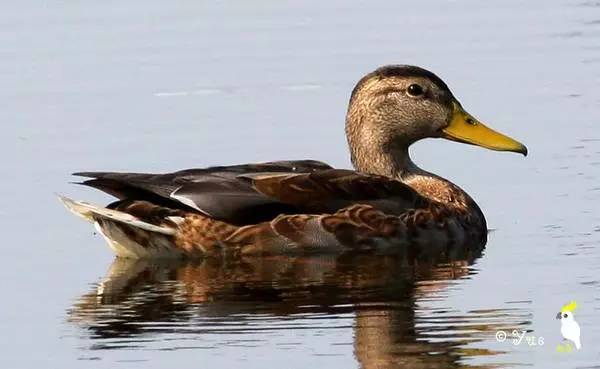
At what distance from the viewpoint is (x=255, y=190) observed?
15.4 m

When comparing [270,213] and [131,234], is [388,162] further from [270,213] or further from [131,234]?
[131,234]

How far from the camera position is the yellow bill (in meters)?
16.6

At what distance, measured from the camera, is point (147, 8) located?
79.1ft

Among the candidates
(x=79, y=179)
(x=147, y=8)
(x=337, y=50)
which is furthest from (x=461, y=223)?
(x=147, y=8)

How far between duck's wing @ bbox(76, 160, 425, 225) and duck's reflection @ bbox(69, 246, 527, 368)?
377 millimetres

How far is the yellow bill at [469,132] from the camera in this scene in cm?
1658

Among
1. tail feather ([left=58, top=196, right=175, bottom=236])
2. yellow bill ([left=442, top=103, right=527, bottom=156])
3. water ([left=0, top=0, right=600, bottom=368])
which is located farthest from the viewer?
yellow bill ([left=442, top=103, right=527, bottom=156])

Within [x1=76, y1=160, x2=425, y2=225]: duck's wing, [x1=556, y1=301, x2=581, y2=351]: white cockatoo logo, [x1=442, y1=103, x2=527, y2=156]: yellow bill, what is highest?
[x1=442, y1=103, x2=527, y2=156]: yellow bill

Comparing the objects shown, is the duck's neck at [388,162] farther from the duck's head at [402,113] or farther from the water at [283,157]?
the water at [283,157]

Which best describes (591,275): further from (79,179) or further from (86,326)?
(79,179)

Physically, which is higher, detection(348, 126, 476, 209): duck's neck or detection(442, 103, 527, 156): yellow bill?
detection(442, 103, 527, 156): yellow bill

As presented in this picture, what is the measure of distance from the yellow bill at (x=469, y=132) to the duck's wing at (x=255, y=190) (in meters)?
1.12

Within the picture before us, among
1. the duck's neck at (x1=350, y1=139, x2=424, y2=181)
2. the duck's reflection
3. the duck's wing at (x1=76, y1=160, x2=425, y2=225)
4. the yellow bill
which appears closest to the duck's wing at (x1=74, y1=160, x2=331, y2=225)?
the duck's wing at (x1=76, y1=160, x2=425, y2=225)

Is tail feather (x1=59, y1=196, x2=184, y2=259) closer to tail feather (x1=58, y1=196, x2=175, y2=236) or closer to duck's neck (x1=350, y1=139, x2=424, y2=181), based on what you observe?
tail feather (x1=58, y1=196, x2=175, y2=236)
